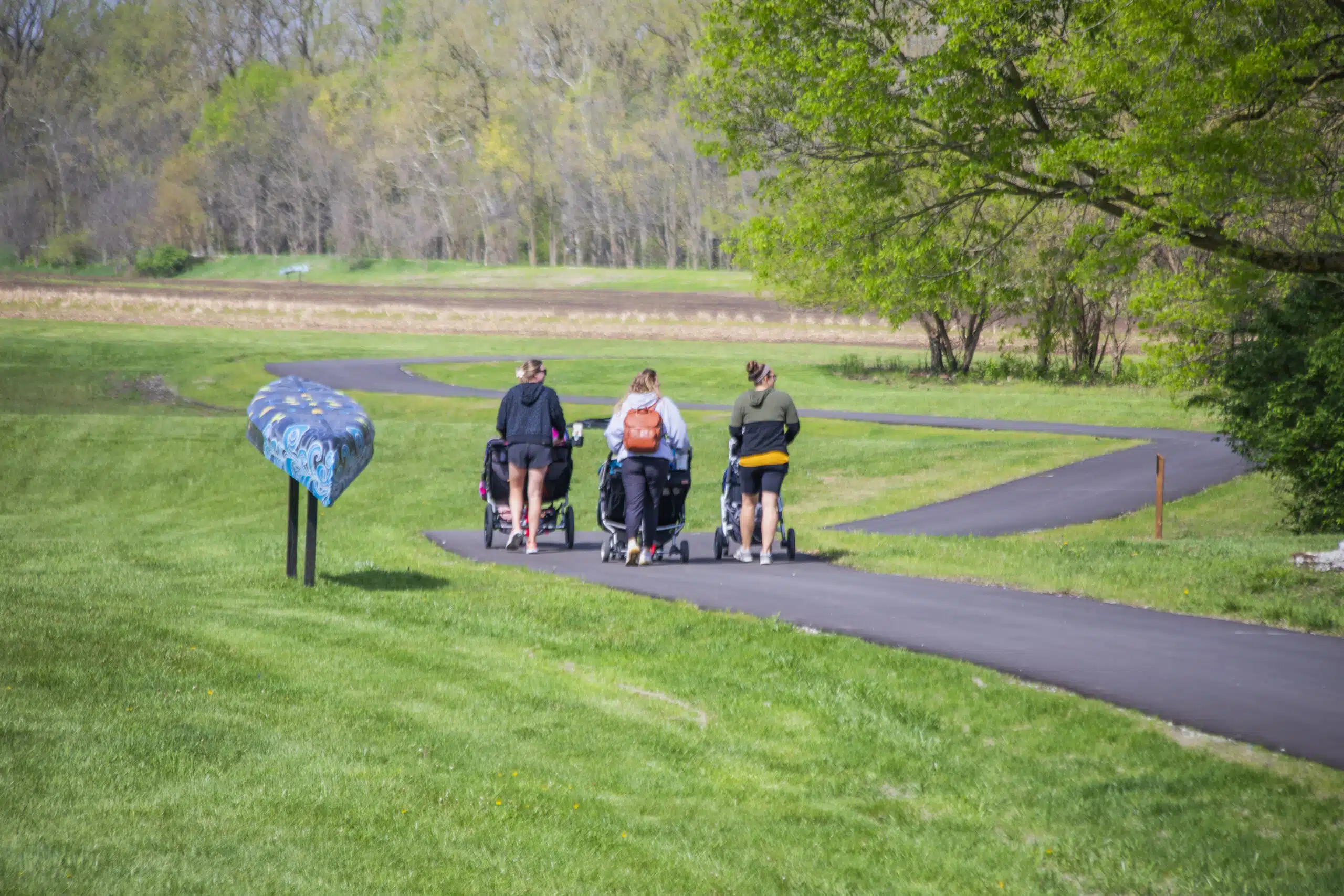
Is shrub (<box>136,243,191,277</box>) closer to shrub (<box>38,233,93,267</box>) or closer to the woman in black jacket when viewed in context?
shrub (<box>38,233,93,267</box>)

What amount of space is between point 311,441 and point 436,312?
65134 millimetres

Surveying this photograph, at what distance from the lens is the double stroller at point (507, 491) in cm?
1551

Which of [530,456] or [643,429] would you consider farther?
[530,456]

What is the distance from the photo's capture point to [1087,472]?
25766 millimetres

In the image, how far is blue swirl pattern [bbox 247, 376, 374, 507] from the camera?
1059 cm

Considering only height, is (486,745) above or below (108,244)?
below

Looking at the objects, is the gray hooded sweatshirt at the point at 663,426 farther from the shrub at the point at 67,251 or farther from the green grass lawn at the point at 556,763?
the shrub at the point at 67,251

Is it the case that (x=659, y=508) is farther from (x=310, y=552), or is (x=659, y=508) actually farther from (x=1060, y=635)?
(x=1060, y=635)

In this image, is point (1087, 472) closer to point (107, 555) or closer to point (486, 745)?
point (107, 555)

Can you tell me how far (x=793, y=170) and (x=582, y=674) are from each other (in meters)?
15.1

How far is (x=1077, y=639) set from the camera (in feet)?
→ 32.3

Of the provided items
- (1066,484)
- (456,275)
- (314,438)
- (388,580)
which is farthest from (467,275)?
(314,438)

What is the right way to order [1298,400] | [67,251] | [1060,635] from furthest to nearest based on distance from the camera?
1. [67,251]
2. [1298,400]
3. [1060,635]

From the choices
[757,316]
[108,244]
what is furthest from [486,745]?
[108,244]
